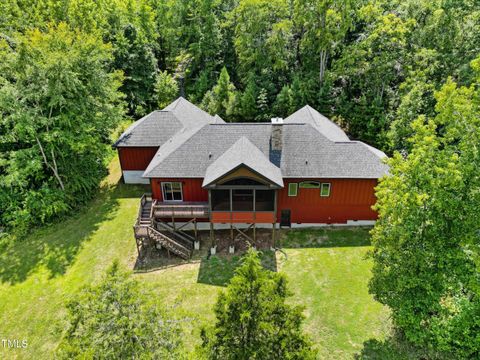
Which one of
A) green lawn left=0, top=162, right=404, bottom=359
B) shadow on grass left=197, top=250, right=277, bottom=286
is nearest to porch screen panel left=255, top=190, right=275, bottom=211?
green lawn left=0, top=162, right=404, bottom=359

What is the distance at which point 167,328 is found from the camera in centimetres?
893

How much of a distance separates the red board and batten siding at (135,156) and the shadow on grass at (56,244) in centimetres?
278

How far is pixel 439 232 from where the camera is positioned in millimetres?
12344

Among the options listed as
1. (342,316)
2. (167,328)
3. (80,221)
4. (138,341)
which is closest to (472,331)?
(342,316)

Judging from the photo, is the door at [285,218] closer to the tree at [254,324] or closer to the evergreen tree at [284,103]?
the tree at [254,324]

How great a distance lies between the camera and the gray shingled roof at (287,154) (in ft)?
68.7

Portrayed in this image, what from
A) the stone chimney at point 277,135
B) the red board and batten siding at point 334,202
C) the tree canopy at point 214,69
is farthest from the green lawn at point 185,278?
the stone chimney at point 277,135

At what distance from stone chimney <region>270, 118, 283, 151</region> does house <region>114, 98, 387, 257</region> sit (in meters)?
0.07

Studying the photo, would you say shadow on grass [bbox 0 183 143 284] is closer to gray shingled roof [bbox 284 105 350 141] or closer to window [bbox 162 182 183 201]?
window [bbox 162 182 183 201]

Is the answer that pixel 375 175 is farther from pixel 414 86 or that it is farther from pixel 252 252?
pixel 252 252

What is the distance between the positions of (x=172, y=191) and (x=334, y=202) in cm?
1149

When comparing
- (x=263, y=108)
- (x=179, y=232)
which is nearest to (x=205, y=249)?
(x=179, y=232)

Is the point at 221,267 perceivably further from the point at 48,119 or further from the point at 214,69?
the point at 214,69

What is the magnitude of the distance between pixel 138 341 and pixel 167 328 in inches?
36.6
